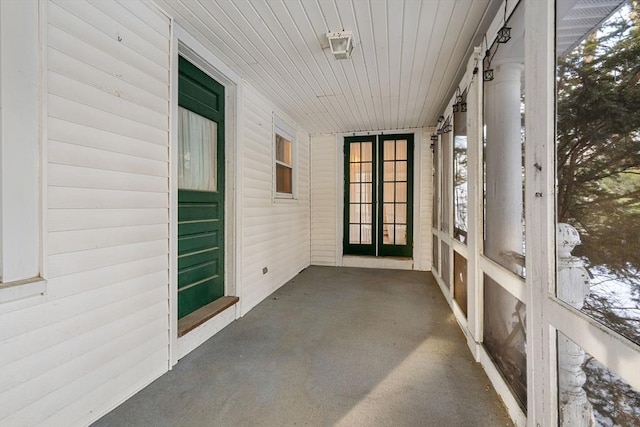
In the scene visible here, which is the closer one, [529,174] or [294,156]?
[529,174]

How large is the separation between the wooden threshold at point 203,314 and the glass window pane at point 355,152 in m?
3.73

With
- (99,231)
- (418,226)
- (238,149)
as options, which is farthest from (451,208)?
(99,231)

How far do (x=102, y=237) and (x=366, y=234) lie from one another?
184 inches

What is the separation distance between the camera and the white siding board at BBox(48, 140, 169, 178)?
150 cm

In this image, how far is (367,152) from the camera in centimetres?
580

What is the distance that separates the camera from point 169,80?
2.19 meters

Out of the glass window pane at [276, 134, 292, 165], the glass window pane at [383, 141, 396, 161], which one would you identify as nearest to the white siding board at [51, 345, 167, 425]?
the glass window pane at [276, 134, 292, 165]

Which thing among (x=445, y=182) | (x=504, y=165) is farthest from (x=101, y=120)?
(x=445, y=182)

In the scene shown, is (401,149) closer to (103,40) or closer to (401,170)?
(401,170)

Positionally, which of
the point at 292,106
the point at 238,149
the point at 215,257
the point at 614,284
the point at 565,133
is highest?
the point at 292,106

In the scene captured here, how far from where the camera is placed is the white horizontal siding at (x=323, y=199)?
5.84 m

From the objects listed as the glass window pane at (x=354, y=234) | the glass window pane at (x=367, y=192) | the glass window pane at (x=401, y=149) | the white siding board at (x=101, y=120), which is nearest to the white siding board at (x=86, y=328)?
the white siding board at (x=101, y=120)

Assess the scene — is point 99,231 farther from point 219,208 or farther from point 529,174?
point 529,174

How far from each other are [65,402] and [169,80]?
6.90 ft
